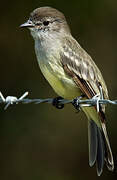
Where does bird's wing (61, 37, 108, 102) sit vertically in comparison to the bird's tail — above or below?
above

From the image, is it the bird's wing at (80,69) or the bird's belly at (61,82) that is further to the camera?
the bird's wing at (80,69)

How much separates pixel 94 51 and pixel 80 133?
1.38 m

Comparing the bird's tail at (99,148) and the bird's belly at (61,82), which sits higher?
the bird's belly at (61,82)

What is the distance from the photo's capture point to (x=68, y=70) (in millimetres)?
6172

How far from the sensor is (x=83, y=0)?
9234mm

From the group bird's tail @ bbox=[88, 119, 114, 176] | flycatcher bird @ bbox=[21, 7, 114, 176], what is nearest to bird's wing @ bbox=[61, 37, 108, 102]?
flycatcher bird @ bbox=[21, 7, 114, 176]

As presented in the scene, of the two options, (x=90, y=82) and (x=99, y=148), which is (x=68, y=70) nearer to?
(x=90, y=82)

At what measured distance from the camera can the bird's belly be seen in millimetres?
6051

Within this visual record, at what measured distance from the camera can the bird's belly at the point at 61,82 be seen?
6.05m

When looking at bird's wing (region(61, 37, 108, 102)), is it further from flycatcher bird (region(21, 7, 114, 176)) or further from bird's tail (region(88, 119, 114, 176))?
bird's tail (region(88, 119, 114, 176))

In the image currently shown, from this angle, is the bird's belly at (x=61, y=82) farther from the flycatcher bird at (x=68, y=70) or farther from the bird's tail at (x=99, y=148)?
the bird's tail at (x=99, y=148)

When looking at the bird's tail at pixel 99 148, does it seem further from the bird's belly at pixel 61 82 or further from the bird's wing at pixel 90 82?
the bird's belly at pixel 61 82

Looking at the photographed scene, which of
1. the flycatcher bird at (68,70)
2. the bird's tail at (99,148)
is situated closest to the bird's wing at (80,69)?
the flycatcher bird at (68,70)

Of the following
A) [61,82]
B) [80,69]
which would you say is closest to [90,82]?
[80,69]
